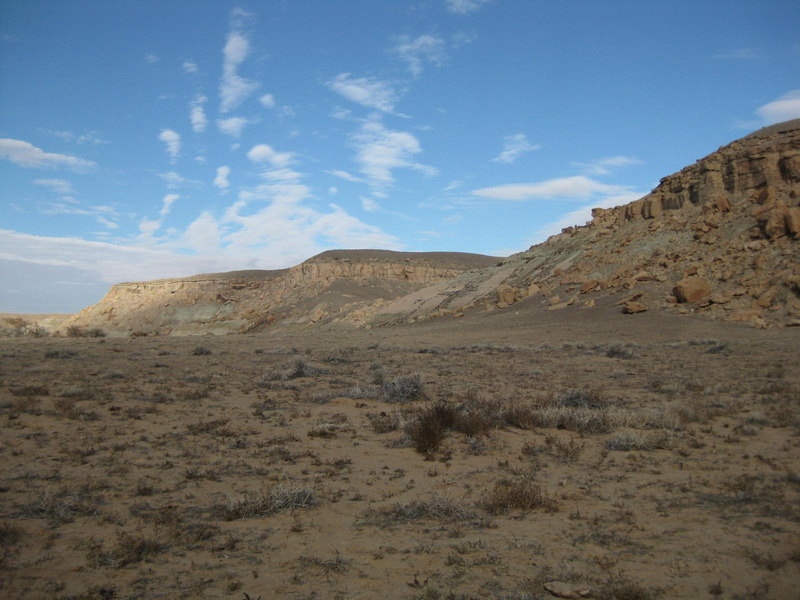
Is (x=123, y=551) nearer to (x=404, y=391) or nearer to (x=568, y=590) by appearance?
(x=568, y=590)

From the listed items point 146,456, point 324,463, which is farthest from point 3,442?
point 324,463

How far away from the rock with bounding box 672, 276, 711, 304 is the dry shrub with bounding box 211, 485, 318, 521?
105 ft

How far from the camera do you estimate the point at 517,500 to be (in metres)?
5.65

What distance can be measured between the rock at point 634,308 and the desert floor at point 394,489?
67.0 feet

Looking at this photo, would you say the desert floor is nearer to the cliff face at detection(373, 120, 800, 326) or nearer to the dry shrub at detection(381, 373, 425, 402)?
the dry shrub at detection(381, 373, 425, 402)

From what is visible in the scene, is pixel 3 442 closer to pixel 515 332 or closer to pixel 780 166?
pixel 515 332

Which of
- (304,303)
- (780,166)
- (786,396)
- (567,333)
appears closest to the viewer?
(786,396)

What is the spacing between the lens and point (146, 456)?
7227 mm

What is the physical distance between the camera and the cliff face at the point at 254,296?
71562mm

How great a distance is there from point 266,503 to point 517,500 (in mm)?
2637

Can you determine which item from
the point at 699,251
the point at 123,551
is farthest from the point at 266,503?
the point at 699,251

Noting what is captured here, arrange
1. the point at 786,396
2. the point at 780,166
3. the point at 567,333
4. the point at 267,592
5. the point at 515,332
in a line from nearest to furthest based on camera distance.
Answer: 1. the point at 267,592
2. the point at 786,396
3. the point at 567,333
4. the point at 515,332
5. the point at 780,166

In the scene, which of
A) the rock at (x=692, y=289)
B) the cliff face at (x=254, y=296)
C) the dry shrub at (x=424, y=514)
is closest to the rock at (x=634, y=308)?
the rock at (x=692, y=289)

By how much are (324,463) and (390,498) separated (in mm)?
1526
